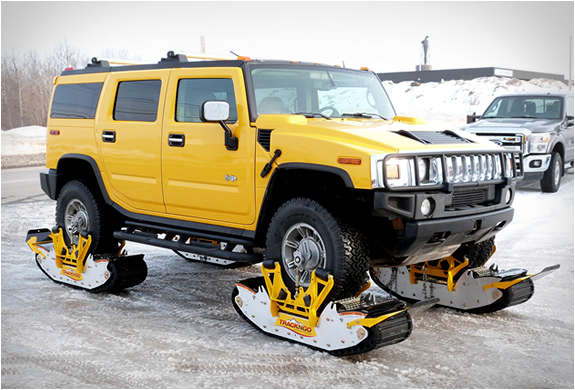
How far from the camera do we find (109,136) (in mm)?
6629

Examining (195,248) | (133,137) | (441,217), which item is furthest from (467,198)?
(133,137)

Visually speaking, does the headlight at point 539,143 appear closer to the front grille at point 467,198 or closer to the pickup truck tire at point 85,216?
the front grille at point 467,198

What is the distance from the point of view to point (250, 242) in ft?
18.3

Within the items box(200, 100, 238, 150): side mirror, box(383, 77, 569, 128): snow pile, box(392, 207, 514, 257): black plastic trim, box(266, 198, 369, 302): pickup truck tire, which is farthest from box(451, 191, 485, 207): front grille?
box(383, 77, 569, 128): snow pile

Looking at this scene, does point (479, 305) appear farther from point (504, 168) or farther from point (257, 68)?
point (257, 68)

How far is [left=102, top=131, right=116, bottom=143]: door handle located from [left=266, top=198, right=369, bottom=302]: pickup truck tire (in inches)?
87.5

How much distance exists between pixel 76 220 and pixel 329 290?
11.4 feet

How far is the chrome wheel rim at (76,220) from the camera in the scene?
7086mm

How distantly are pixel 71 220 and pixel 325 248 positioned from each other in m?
3.49

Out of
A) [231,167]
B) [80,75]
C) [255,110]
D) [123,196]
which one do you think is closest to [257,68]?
[255,110]

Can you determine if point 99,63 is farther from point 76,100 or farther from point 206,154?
point 206,154

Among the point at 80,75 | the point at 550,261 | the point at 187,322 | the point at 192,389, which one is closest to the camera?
the point at 192,389

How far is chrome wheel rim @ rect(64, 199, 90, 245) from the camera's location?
7086 mm

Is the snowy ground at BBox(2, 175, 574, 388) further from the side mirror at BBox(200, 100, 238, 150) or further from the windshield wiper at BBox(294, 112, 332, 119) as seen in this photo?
the windshield wiper at BBox(294, 112, 332, 119)
